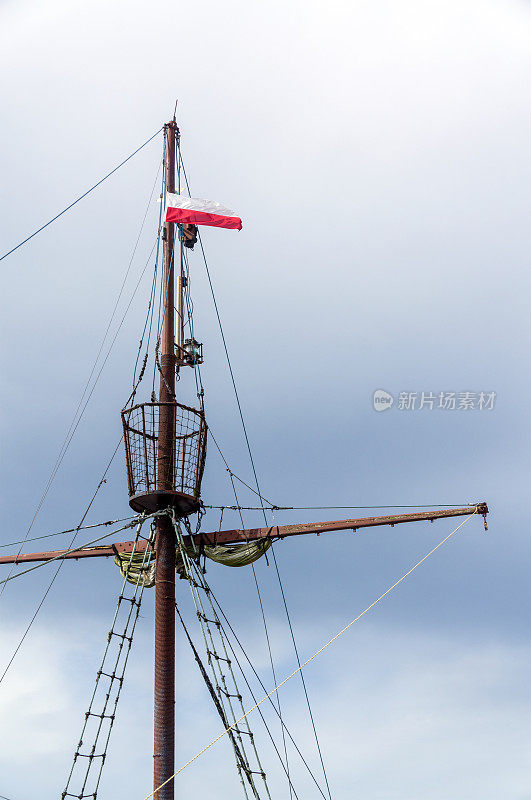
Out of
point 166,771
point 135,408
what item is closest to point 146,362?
point 135,408

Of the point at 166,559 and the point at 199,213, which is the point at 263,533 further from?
the point at 199,213

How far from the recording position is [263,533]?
24.0 metres

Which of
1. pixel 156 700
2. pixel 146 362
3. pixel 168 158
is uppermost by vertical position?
pixel 168 158

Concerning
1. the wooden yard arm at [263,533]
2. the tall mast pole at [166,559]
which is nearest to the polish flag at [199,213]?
the tall mast pole at [166,559]

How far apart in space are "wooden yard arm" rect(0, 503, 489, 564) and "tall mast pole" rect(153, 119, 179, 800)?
51.9 inches

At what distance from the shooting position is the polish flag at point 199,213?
25.3 m

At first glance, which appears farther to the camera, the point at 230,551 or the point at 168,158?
the point at 168,158

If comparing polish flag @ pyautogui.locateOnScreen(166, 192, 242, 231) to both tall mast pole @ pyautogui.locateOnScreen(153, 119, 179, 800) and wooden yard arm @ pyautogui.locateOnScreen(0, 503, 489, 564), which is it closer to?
tall mast pole @ pyautogui.locateOnScreen(153, 119, 179, 800)

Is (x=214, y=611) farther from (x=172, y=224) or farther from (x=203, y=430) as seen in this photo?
(x=172, y=224)

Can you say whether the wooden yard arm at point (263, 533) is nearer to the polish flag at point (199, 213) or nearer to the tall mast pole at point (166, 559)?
the tall mast pole at point (166, 559)

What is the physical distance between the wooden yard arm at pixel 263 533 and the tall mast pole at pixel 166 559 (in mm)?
1318

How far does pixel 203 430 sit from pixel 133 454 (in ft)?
7.31

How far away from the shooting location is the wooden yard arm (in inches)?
911

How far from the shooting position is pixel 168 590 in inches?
875
